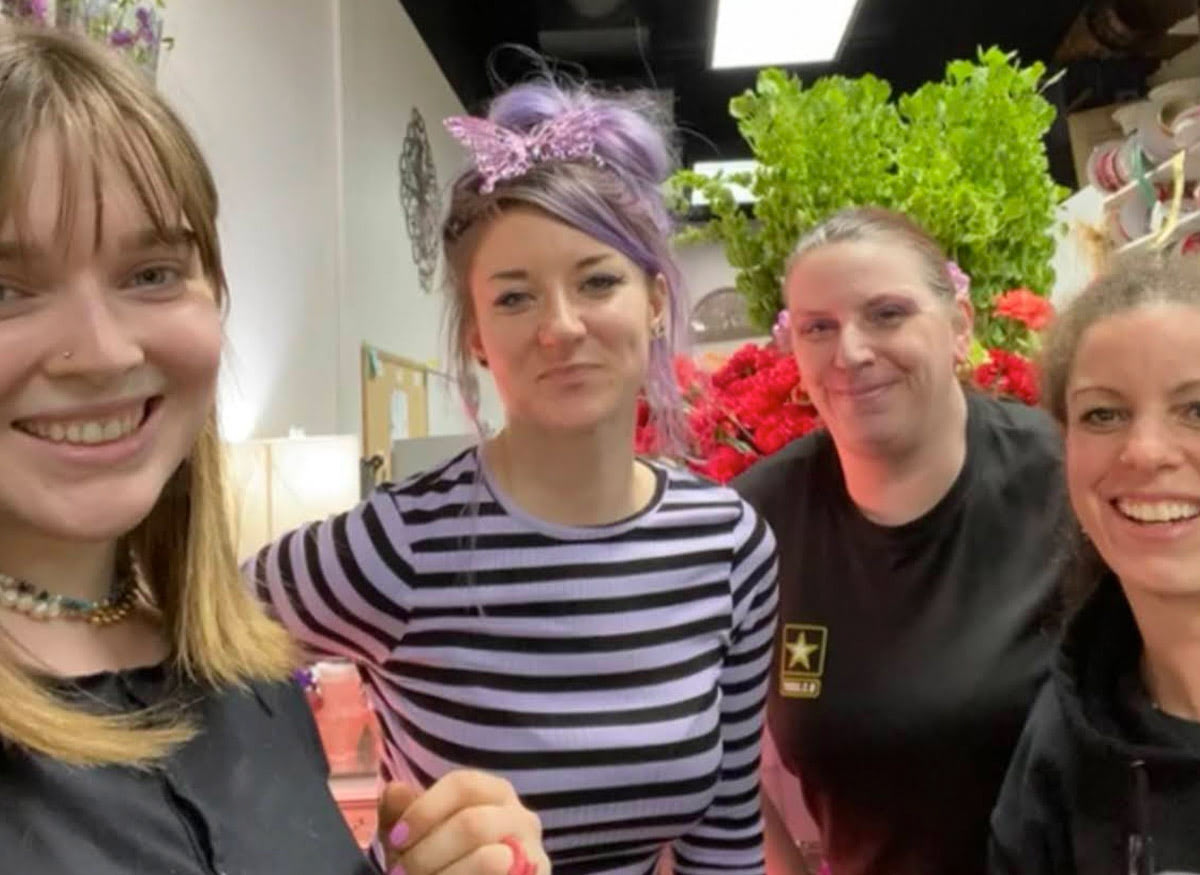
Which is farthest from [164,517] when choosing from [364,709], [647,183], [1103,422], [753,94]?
[364,709]

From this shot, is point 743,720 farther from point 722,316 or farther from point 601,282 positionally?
point 722,316

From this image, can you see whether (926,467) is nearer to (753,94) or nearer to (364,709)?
(753,94)

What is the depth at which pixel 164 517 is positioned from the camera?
0.94 metres

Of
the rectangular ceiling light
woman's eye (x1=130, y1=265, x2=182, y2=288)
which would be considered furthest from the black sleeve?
the rectangular ceiling light

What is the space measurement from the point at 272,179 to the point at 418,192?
186 cm

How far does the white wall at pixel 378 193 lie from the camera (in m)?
4.16

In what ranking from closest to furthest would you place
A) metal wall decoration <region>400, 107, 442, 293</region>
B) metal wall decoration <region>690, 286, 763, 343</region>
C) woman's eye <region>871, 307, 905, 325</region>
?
woman's eye <region>871, 307, 905, 325</region>
metal wall decoration <region>690, 286, 763, 343</region>
metal wall decoration <region>400, 107, 442, 293</region>

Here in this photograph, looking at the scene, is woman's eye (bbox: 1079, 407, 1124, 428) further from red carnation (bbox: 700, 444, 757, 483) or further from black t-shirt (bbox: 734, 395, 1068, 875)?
red carnation (bbox: 700, 444, 757, 483)

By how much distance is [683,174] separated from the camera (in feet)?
5.49

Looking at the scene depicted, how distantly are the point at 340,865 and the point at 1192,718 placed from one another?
787 mm

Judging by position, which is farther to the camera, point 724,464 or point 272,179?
point 272,179

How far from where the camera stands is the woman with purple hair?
1250mm

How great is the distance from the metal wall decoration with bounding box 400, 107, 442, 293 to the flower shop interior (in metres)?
0.02

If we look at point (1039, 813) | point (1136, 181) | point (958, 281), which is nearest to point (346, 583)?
point (1039, 813)
